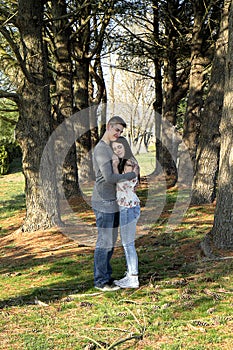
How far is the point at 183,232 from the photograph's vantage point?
886 cm

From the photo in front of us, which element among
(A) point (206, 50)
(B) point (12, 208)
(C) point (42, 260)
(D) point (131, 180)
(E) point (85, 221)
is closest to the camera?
(D) point (131, 180)

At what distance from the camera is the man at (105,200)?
16.3 feet

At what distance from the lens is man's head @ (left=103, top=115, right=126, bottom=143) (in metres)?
4.99

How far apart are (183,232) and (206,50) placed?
24.0 ft

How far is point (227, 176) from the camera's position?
21.8 ft

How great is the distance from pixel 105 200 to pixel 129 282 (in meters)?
1.11

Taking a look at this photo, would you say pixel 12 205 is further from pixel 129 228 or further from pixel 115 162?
pixel 115 162

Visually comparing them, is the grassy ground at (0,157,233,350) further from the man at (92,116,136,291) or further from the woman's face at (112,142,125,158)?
the woman's face at (112,142,125,158)

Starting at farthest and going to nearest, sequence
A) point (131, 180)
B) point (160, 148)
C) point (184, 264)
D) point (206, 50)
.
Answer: point (160, 148)
point (206, 50)
point (184, 264)
point (131, 180)

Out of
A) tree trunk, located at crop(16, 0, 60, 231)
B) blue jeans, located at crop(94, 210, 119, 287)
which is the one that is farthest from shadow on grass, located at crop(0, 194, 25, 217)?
blue jeans, located at crop(94, 210, 119, 287)

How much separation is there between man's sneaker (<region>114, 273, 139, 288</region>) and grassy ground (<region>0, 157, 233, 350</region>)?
0.12 m

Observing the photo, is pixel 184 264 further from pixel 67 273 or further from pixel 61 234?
pixel 61 234

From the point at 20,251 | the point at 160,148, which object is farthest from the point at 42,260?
the point at 160,148

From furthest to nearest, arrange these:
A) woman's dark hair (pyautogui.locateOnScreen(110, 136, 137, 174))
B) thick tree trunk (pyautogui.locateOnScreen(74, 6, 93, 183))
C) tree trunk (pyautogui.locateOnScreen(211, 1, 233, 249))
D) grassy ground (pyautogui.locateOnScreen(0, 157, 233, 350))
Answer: thick tree trunk (pyautogui.locateOnScreen(74, 6, 93, 183)) < tree trunk (pyautogui.locateOnScreen(211, 1, 233, 249)) < woman's dark hair (pyautogui.locateOnScreen(110, 136, 137, 174)) < grassy ground (pyautogui.locateOnScreen(0, 157, 233, 350))
